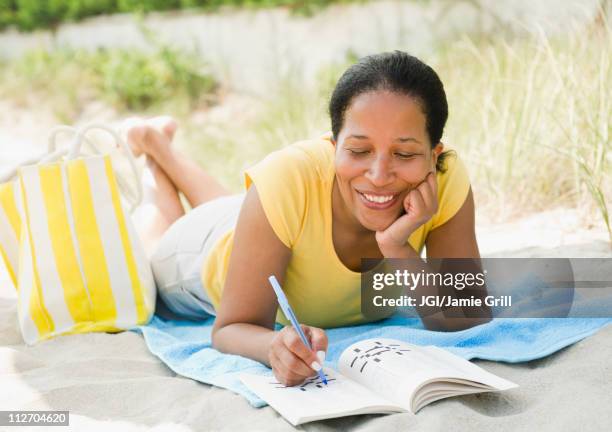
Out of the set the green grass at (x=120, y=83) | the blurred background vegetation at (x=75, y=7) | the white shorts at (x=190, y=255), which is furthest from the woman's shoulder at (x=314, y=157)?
the blurred background vegetation at (x=75, y=7)

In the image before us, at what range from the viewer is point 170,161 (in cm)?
409

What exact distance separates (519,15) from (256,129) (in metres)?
3.01

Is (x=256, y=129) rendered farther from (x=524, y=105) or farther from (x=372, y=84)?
(x=372, y=84)

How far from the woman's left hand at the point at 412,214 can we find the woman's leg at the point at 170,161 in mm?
1595

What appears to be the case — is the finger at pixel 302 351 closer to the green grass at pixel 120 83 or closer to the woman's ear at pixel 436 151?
the woman's ear at pixel 436 151

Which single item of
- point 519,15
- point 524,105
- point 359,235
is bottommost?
point 359,235

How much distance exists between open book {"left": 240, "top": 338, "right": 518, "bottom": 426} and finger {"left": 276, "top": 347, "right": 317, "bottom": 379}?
53mm

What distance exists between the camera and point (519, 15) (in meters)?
7.88

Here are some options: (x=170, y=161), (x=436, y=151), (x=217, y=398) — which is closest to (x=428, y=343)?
(x=436, y=151)

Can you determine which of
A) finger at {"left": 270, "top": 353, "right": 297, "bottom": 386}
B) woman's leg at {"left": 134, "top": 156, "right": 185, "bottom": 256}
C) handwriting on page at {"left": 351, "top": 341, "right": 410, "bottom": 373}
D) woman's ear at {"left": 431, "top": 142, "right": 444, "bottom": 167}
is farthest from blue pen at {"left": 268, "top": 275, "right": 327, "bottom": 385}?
woman's leg at {"left": 134, "top": 156, "right": 185, "bottom": 256}

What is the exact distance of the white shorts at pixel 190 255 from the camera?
3426mm

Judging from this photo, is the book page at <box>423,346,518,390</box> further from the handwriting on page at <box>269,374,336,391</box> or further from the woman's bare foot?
the woman's bare foot

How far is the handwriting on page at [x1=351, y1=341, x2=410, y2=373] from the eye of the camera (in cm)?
237

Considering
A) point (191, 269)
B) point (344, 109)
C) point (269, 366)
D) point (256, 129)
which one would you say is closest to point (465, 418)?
point (269, 366)
